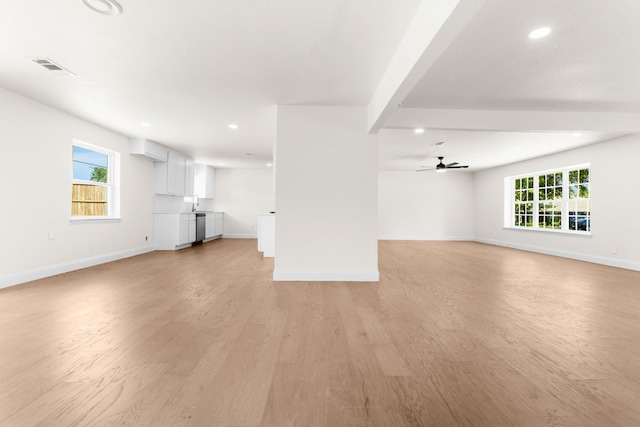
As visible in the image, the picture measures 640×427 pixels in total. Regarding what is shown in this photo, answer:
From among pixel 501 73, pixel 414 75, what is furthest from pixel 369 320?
pixel 501 73

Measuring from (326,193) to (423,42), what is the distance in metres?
2.22

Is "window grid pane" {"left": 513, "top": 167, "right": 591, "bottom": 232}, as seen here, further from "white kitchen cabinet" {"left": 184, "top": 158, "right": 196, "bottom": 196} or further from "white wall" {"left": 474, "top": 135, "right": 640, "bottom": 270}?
"white kitchen cabinet" {"left": 184, "top": 158, "right": 196, "bottom": 196}

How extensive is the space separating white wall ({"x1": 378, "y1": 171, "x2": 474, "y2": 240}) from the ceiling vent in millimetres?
8248

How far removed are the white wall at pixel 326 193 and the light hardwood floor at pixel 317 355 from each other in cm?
42

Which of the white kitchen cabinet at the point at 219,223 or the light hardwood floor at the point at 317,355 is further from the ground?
the white kitchen cabinet at the point at 219,223

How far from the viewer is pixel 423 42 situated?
6.48ft

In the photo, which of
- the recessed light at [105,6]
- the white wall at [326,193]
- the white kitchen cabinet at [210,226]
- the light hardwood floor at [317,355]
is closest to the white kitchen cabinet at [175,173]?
the white kitchen cabinet at [210,226]

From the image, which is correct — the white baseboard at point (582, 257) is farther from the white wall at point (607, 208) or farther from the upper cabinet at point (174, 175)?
the upper cabinet at point (174, 175)

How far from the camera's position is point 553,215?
7.03m

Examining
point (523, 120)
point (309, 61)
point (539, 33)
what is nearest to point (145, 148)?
point (309, 61)

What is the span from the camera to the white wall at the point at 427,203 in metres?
9.90

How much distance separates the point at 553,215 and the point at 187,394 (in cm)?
835

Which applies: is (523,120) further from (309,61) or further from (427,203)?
(427,203)

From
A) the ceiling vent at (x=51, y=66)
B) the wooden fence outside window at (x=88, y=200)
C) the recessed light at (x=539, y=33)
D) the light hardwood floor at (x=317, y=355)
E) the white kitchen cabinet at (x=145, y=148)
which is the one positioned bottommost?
the light hardwood floor at (x=317, y=355)
